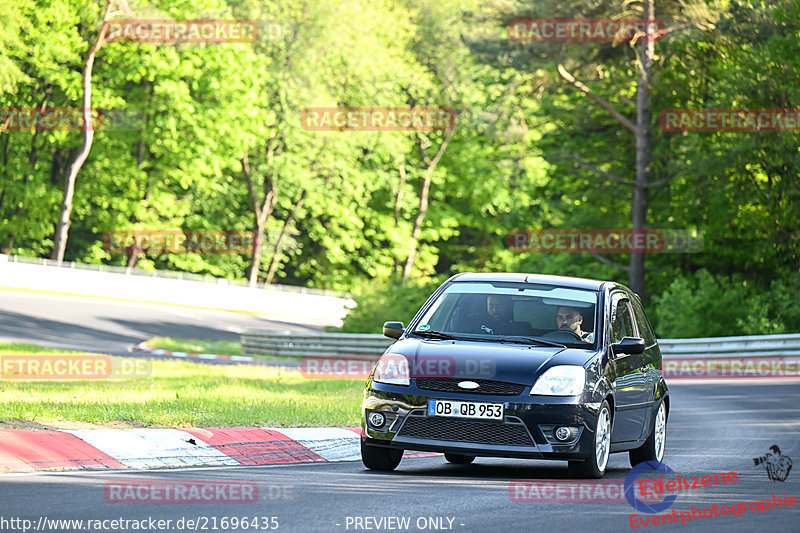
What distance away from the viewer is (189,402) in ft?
49.1

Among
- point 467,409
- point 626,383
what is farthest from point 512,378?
Result: point 626,383

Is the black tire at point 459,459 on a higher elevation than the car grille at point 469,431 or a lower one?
lower

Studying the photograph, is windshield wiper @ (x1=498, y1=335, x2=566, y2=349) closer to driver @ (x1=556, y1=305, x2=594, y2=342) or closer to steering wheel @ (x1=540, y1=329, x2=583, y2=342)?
steering wheel @ (x1=540, y1=329, x2=583, y2=342)

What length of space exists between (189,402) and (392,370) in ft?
17.4

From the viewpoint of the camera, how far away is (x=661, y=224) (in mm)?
41625

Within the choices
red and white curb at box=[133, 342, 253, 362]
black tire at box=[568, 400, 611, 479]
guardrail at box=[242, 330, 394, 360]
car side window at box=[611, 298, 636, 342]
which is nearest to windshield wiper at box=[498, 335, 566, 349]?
black tire at box=[568, 400, 611, 479]

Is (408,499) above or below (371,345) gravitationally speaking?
above

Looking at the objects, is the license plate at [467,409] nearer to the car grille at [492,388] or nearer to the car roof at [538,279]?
the car grille at [492,388]

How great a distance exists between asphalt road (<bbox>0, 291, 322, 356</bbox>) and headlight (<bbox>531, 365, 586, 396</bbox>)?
78.6 ft

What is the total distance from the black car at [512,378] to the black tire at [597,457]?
0.04 feet

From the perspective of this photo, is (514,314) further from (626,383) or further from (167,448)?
(167,448)

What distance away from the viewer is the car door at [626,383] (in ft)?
35.9

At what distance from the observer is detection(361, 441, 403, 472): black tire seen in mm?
10492

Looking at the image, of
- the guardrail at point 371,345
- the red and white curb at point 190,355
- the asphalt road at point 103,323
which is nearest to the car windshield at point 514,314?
the guardrail at point 371,345
